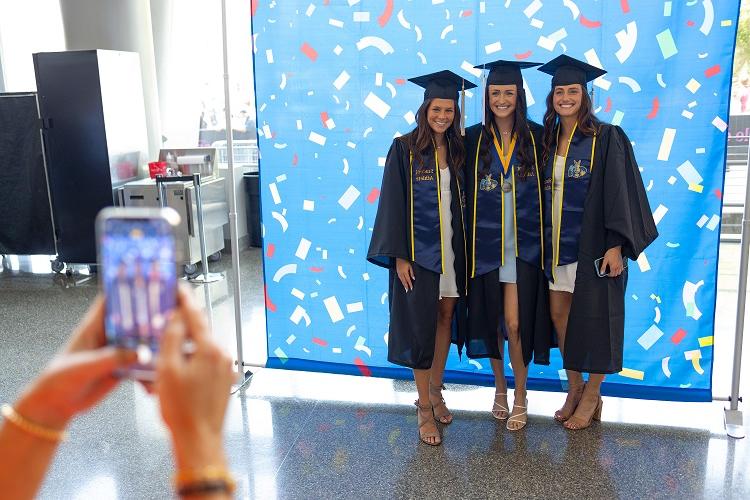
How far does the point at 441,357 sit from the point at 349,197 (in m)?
0.85

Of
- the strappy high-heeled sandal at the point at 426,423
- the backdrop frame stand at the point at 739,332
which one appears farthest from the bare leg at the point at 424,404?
the backdrop frame stand at the point at 739,332

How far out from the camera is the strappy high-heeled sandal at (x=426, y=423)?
2904 mm

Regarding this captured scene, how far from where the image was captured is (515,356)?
3.02m

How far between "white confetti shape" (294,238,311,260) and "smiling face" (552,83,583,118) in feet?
4.35

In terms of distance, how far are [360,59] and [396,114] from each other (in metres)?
0.29

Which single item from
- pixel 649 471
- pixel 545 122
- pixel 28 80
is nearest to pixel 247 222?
pixel 28 80

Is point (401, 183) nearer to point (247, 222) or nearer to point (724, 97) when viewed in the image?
point (724, 97)

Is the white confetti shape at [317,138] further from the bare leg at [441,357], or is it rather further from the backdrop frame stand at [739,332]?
the backdrop frame stand at [739,332]

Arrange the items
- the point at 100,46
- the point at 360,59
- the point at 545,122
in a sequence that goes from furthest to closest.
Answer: the point at 100,46 → the point at 360,59 → the point at 545,122

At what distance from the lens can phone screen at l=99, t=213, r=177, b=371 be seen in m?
0.74

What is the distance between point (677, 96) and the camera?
110 inches

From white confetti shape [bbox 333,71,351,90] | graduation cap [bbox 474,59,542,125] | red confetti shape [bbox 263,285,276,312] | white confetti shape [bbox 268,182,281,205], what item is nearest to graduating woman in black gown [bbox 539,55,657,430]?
graduation cap [bbox 474,59,542,125]

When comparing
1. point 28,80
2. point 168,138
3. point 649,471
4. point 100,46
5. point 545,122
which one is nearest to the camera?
point 649,471

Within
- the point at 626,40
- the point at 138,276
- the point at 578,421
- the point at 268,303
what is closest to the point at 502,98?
the point at 626,40
